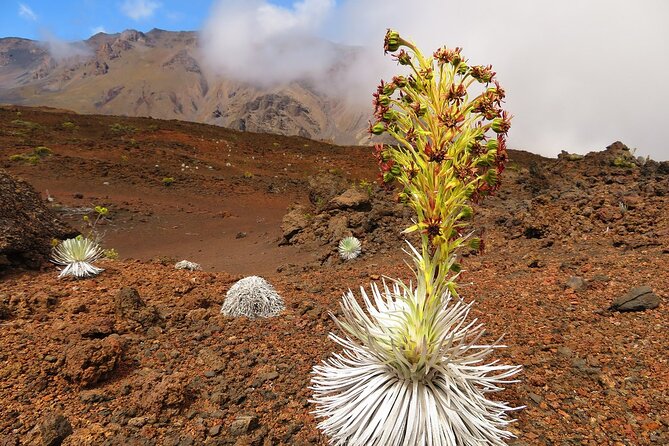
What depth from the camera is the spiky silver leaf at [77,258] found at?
495 centimetres

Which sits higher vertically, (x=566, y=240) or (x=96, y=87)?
(x=96, y=87)

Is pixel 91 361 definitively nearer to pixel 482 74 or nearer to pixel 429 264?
pixel 429 264

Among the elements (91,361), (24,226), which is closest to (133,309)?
(91,361)

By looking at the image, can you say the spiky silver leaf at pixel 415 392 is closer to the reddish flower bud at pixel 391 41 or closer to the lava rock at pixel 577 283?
the reddish flower bud at pixel 391 41

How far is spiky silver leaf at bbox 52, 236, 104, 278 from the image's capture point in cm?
495

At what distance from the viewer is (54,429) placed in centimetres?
226

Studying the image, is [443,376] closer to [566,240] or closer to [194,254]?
[566,240]

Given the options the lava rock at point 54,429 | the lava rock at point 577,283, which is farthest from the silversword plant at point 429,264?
the lava rock at point 577,283

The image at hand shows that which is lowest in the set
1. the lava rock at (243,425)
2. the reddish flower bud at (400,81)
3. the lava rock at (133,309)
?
the lava rock at (243,425)

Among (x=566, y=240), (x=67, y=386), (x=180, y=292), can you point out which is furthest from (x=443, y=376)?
(x=566, y=240)

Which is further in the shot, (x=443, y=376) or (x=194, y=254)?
(x=194, y=254)

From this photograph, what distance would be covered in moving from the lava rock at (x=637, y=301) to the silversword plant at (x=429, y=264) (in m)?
2.18

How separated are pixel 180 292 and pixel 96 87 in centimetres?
23470

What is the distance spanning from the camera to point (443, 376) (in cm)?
191
